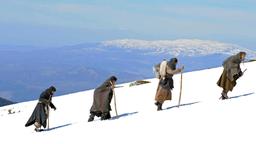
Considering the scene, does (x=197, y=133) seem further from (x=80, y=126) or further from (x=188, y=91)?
(x=188, y=91)

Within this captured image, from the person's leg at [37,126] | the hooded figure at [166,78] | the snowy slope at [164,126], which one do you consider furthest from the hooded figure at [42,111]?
the hooded figure at [166,78]

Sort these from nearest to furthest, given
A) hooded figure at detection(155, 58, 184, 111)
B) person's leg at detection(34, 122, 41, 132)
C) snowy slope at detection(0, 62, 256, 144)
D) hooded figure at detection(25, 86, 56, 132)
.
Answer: snowy slope at detection(0, 62, 256, 144) < hooded figure at detection(155, 58, 184, 111) < hooded figure at detection(25, 86, 56, 132) < person's leg at detection(34, 122, 41, 132)

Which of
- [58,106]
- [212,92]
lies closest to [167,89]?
[212,92]

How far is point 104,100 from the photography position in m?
22.8

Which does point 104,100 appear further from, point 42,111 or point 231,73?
point 231,73

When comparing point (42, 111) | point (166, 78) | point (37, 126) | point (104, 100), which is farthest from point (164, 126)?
point (37, 126)

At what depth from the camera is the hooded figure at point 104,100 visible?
2273 cm

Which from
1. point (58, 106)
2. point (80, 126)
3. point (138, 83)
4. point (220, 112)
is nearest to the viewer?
point (220, 112)

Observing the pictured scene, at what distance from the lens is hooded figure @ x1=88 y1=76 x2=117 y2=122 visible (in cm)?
2273

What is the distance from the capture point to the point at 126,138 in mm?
17172

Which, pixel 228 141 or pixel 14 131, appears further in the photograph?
pixel 14 131

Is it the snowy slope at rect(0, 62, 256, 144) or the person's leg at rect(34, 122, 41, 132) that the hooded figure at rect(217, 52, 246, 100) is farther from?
the person's leg at rect(34, 122, 41, 132)

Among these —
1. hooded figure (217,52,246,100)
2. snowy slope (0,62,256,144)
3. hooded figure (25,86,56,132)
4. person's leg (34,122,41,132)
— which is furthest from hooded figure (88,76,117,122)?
hooded figure (217,52,246,100)

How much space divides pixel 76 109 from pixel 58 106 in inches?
117
